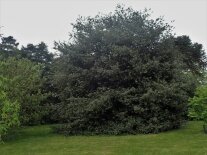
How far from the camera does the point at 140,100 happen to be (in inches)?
901

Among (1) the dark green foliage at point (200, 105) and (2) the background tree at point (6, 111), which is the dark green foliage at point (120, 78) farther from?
(2) the background tree at point (6, 111)

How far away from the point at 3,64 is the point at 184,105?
34.5 ft

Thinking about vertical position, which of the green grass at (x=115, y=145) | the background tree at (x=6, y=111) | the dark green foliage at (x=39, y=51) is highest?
the dark green foliage at (x=39, y=51)

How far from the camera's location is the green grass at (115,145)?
53.4 feet

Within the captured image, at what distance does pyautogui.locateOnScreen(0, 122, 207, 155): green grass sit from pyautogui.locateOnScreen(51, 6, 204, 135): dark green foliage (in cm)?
162

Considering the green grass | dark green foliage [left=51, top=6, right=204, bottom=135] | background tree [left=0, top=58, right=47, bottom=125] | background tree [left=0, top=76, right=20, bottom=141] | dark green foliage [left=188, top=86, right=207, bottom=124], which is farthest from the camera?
dark green foliage [left=51, top=6, right=204, bottom=135]

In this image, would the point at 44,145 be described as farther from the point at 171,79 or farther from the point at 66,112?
the point at 171,79

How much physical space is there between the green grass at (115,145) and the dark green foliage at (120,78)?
5.31 ft

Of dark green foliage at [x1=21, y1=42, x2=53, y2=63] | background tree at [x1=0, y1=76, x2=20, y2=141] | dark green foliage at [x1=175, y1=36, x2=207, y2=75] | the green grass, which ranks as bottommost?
the green grass

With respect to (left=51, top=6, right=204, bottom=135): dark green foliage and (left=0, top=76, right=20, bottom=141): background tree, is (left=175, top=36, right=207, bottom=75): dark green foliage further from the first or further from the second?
(left=0, top=76, right=20, bottom=141): background tree

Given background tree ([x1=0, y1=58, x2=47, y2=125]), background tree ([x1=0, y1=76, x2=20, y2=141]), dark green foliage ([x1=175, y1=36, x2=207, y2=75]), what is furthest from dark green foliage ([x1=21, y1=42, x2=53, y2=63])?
background tree ([x1=0, y1=76, x2=20, y2=141])

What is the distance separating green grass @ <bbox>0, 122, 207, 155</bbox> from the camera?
53.4ft

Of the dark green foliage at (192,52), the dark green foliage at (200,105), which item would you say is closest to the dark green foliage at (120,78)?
the dark green foliage at (200,105)

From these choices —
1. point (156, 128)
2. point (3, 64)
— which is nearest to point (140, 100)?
point (156, 128)
